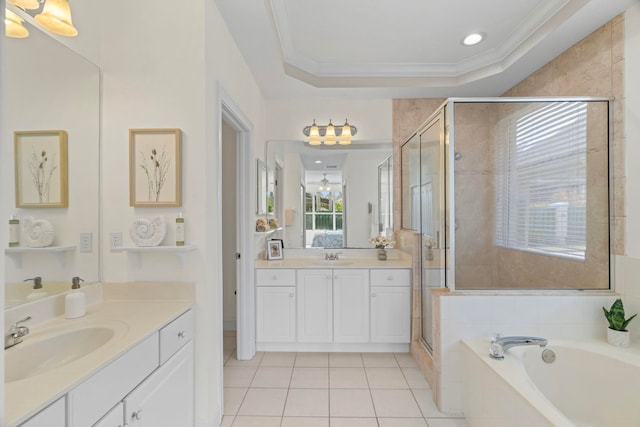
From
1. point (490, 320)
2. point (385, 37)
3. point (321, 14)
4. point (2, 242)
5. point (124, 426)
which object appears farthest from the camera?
point (385, 37)

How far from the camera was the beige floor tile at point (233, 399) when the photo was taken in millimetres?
2176

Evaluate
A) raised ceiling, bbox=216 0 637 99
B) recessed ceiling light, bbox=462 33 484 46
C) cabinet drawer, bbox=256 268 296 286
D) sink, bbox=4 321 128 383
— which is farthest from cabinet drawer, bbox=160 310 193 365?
recessed ceiling light, bbox=462 33 484 46

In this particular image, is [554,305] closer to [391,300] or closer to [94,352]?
[391,300]

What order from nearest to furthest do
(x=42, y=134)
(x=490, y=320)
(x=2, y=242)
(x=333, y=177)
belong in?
(x=2, y=242)
(x=42, y=134)
(x=490, y=320)
(x=333, y=177)

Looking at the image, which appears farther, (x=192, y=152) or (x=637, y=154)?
(x=637, y=154)

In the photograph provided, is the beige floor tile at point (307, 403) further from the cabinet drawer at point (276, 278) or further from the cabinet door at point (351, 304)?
the cabinet drawer at point (276, 278)

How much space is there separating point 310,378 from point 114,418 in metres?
1.68

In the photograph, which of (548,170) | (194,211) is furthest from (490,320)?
(194,211)

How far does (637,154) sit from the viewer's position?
6.55 feet

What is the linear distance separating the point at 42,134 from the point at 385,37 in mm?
2362

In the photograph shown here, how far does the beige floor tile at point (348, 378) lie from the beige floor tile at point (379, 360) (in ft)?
0.47

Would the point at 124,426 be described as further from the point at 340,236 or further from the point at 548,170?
the point at 548,170

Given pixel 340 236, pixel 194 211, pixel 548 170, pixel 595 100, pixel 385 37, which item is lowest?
pixel 340 236

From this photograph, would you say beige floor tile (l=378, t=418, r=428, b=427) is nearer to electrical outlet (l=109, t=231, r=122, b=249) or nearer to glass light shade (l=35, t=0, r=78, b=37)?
electrical outlet (l=109, t=231, r=122, b=249)
